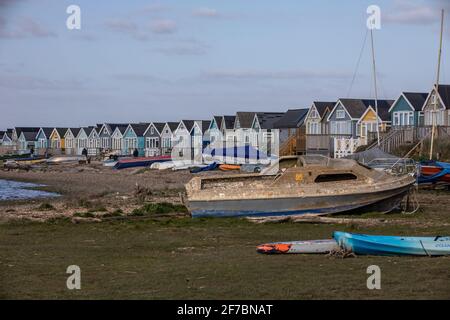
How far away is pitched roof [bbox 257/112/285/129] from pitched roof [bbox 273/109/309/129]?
3.32 ft

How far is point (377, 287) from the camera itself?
12.2 metres

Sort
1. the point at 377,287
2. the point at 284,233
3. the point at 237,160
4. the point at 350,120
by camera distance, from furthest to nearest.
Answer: the point at 350,120 → the point at 237,160 → the point at 284,233 → the point at 377,287

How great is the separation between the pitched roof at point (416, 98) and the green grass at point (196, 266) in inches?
1608

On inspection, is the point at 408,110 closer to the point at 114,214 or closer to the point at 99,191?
the point at 99,191

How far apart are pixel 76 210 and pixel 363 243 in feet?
44.4

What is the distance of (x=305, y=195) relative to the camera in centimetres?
2312

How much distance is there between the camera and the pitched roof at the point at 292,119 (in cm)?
7906

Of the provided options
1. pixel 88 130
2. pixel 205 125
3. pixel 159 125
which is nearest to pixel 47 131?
pixel 88 130

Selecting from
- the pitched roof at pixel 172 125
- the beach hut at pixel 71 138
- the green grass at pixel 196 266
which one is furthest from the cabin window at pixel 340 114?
the beach hut at pixel 71 138

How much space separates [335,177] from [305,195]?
1519 mm

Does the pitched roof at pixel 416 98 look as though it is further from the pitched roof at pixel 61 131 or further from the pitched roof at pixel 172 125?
the pitched roof at pixel 61 131

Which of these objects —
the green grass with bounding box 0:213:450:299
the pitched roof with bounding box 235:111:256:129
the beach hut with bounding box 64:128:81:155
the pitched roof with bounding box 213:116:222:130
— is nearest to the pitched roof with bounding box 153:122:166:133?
the pitched roof with bounding box 213:116:222:130

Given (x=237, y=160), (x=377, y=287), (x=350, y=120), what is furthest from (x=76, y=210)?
(x=350, y=120)
